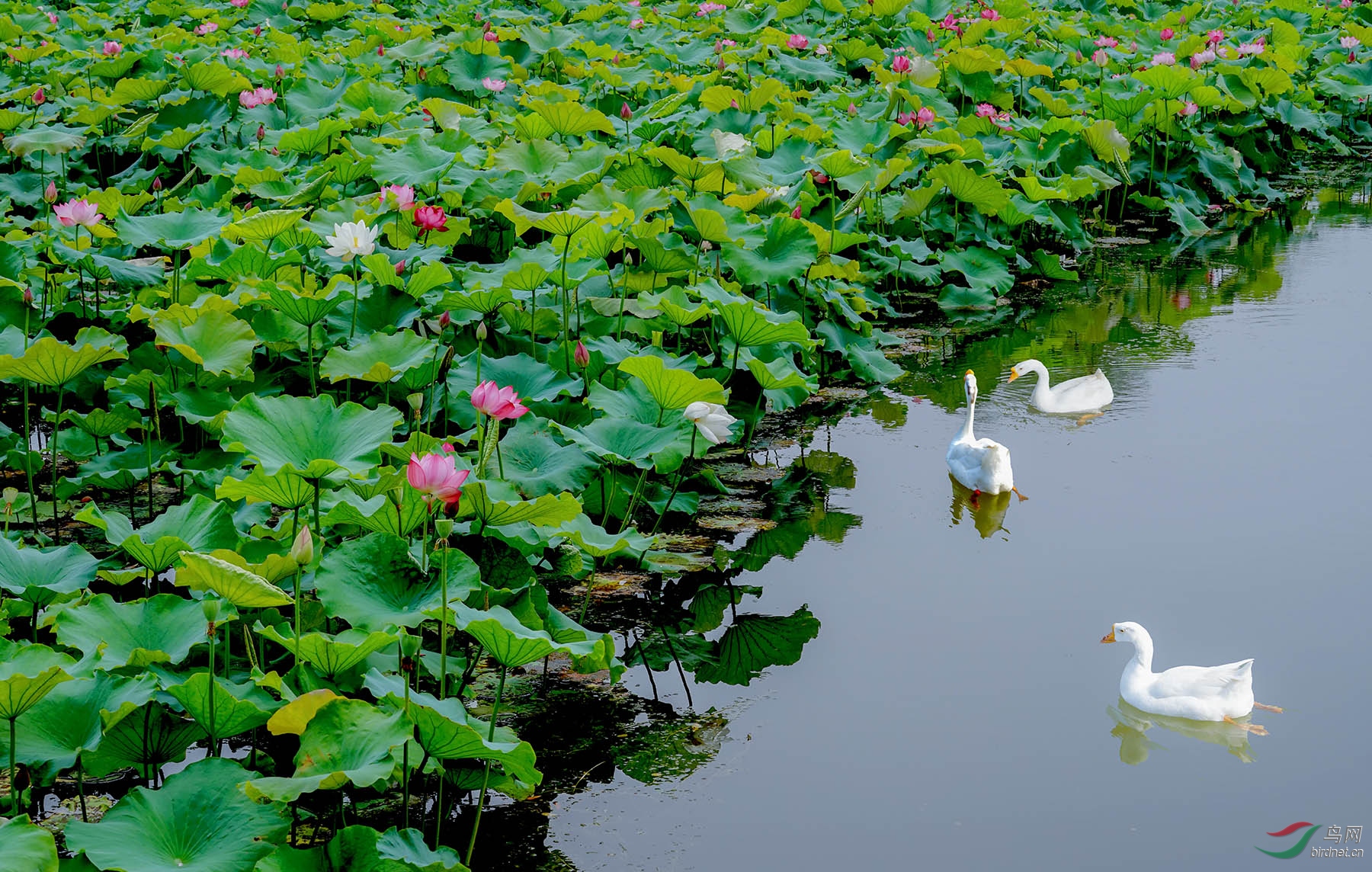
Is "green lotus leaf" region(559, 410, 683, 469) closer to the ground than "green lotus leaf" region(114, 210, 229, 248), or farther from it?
closer to the ground

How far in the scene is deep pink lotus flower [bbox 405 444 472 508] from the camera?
77.6 inches

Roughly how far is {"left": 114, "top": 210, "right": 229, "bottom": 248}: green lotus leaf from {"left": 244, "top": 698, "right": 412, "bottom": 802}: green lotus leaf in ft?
7.04

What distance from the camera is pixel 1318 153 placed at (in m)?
8.43

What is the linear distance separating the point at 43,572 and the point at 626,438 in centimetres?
125

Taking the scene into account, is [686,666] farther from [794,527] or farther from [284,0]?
[284,0]

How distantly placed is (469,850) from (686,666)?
0.80 m

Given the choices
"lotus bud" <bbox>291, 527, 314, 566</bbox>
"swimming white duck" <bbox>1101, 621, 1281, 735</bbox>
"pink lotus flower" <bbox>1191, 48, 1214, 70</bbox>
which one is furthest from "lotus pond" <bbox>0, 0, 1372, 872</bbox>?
"pink lotus flower" <bbox>1191, 48, 1214, 70</bbox>

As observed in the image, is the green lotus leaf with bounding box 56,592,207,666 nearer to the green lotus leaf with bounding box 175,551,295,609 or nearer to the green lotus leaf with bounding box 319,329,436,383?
the green lotus leaf with bounding box 175,551,295,609

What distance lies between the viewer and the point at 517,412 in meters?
2.34

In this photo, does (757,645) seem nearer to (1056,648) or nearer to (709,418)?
(709,418)

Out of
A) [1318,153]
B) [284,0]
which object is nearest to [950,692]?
[1318,153]

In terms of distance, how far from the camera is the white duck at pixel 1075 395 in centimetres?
417

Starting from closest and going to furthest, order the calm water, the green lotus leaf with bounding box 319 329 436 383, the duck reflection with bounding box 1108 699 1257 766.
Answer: the calm water < the duck reflection with bounding box 1108 699 1257 766 < the green lotus leaf with bounding box 319 329 436 383

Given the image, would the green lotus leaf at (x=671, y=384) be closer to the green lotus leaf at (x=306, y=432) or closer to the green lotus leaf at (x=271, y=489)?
the green lotus leaf at (x=306, y=432)
